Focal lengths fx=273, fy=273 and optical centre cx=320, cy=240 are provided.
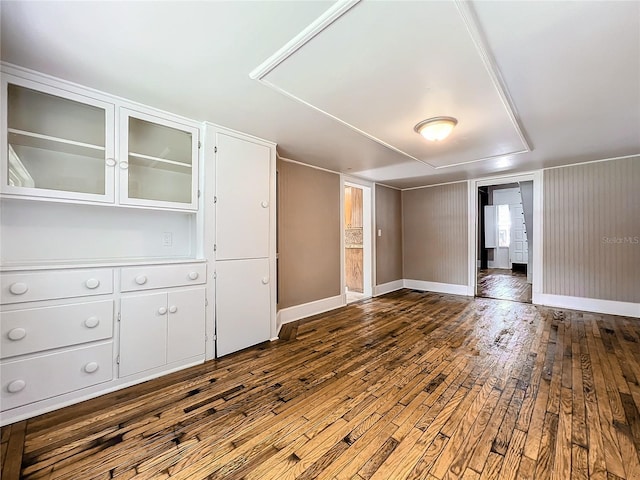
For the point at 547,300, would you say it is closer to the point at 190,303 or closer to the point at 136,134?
the point at 190,303

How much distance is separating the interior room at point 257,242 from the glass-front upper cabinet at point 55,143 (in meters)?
0.01

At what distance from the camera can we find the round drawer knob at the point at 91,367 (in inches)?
77.6

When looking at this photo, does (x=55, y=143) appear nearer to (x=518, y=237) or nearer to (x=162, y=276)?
(x=162, y=276)

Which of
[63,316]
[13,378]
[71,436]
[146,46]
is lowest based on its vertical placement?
[71,436]

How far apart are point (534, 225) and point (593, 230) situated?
718mm

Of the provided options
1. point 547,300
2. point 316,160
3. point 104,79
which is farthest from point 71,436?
point 547,300

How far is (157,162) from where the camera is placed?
8.13 ft

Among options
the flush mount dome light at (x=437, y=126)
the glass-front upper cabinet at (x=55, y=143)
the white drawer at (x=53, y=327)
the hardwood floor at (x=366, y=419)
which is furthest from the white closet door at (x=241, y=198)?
the flush mount dome light at (x=437, y=126)

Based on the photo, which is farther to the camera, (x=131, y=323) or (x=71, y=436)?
(x=131, y=323)

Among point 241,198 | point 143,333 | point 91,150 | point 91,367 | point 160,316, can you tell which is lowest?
point 91,367

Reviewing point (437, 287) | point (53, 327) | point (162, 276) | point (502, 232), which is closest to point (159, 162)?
point (162, 276)

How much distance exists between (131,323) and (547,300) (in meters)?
5.78

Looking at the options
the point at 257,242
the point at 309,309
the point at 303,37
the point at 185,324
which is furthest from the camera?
the point at 309,309

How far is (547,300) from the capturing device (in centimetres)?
452
